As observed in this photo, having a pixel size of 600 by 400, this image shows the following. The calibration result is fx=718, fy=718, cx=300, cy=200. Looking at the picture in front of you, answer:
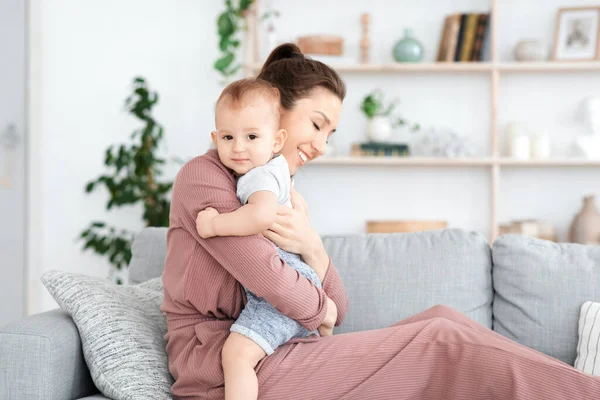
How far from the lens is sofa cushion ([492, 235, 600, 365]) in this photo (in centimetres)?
200

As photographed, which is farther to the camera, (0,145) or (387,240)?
(0,145)

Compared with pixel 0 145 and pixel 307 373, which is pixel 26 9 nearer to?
pixel 0 145

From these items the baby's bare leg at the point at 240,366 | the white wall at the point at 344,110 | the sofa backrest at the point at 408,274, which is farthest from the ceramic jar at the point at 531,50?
the baby's bare leg at the point at 240,366

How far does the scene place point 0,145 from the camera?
3.98 m

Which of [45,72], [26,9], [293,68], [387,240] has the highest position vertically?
[26,9]

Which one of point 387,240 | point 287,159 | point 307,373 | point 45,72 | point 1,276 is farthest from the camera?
point 45,72

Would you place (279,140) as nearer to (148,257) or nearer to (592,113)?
(148,257)

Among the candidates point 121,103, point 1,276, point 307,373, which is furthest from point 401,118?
point 307,373

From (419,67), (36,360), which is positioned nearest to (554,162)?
(419,67)

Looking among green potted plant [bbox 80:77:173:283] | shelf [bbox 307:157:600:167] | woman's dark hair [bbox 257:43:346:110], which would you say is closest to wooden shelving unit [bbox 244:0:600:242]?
shelf [bbox 307:157:600:167]

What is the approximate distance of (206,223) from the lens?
1.43 m

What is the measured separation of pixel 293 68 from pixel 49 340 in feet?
2.71

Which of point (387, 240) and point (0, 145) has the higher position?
point (0, 145)

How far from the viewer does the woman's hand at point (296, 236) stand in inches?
60.9
